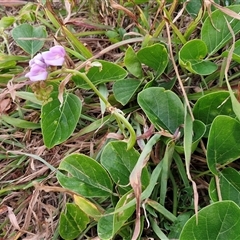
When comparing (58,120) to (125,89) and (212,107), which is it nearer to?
(125,89)

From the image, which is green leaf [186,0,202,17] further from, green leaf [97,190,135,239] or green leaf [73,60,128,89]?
green leaf [97,190,135,239]

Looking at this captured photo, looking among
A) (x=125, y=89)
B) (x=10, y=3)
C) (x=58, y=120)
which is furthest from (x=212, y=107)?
(x=10, y=3)

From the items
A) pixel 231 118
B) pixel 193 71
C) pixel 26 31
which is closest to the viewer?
pixel 231 118

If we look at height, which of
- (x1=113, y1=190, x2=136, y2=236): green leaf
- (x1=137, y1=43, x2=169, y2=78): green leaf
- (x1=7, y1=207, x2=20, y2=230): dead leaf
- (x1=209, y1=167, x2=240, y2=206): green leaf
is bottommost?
(x1=7, y1=207, x2=20, y2=230): dead leaf

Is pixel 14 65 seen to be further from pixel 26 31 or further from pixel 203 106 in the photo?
pixel 203 106

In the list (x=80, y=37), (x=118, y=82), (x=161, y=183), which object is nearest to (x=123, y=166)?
(x=161, y=183)

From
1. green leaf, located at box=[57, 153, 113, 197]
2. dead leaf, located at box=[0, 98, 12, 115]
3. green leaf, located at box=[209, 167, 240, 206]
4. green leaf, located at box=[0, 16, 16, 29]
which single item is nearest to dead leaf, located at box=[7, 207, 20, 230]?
green leaf, located at box=[57, 153, 113, 197]
